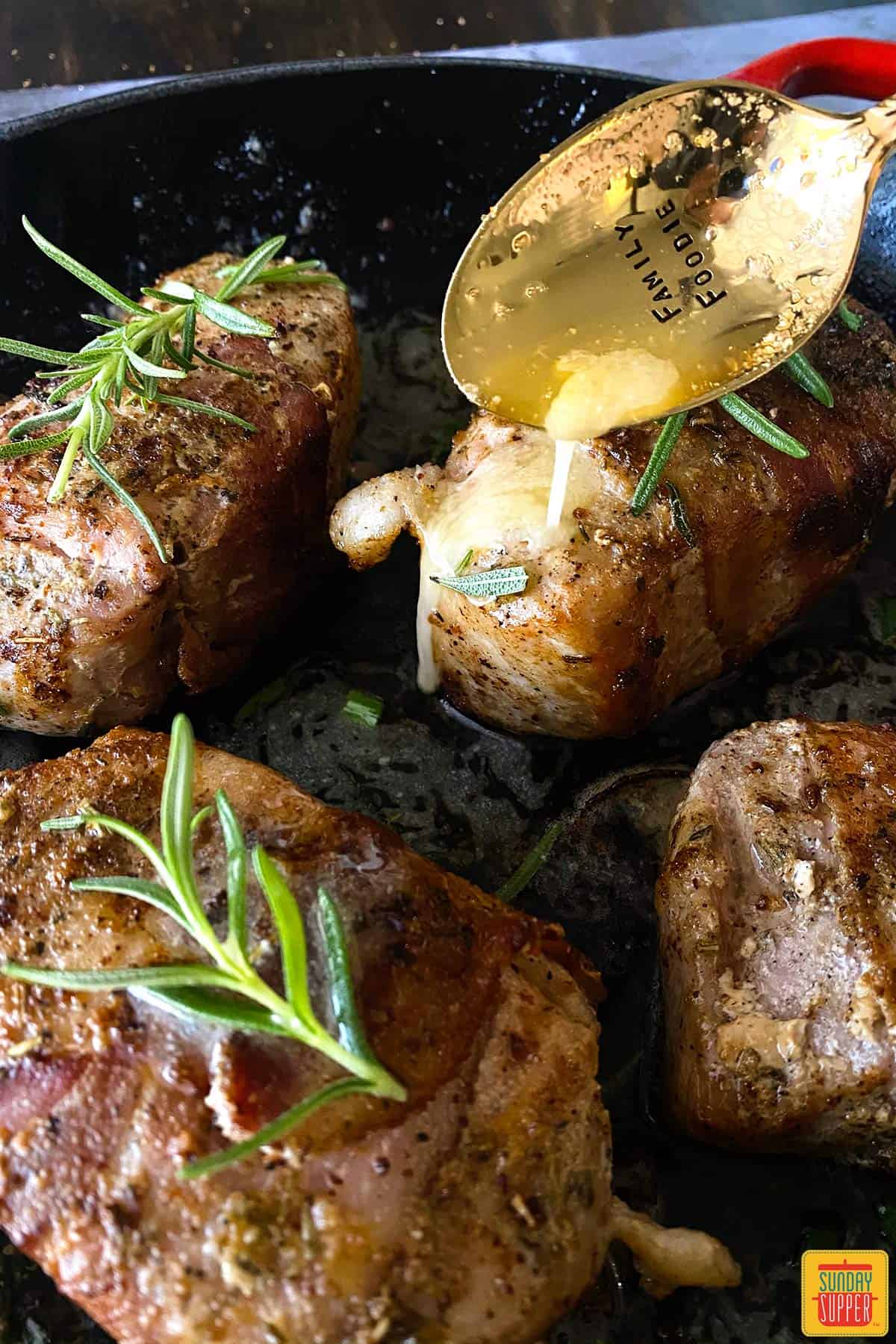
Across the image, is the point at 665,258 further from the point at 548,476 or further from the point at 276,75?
the point at 276,75

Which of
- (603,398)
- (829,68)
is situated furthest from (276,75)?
(603,398)

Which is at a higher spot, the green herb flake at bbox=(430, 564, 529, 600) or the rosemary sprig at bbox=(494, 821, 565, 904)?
the green herb flake at bbox=(430, 564, 529, 600)

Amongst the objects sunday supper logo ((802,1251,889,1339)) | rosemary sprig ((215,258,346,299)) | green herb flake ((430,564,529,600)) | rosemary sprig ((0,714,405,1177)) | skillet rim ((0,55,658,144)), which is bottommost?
sunday supper logo ((802,1251,889,1339))

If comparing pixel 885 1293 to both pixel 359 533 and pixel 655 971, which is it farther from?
pixel 359 533

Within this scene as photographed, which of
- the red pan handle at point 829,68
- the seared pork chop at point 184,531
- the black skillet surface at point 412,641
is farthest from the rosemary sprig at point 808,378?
the seared pork chop at point 184,531

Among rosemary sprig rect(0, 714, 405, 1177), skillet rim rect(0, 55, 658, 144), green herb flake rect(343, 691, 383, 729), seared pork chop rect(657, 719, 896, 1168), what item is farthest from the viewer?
skillet rim rect(0, 55, 658, 144)

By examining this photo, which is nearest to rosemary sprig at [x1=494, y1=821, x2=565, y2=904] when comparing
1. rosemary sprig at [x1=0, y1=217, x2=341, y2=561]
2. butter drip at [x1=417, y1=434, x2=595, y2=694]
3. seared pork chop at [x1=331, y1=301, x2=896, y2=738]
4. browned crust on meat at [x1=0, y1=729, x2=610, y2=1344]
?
seared pork chop at [x1=331, y1=301, x2=896, y2=738]

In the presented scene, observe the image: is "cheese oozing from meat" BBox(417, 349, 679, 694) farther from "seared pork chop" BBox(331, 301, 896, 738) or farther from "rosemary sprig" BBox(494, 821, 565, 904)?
"rosemary sprig" BBox(494, 821, 565, 904)
